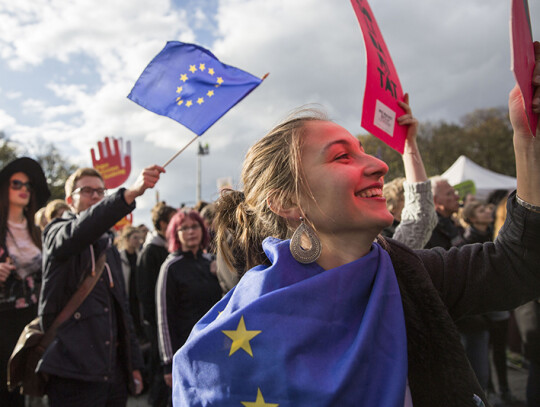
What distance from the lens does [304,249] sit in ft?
4.80

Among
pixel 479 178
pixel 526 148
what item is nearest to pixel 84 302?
pixel 526 148

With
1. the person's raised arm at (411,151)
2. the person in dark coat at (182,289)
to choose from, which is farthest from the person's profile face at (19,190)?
the person's raised arm at (411,151)

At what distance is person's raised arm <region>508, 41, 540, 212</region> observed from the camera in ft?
4.36

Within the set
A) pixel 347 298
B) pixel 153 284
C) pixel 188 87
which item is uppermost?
pixel 188 87

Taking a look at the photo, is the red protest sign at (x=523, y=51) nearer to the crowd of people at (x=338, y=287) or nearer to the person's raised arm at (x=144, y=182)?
the crowd of people at (x=338, y=287)

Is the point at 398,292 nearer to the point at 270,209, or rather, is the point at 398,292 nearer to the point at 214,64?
the point at 270,209

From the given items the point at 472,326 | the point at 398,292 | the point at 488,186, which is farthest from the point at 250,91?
the point at 488,186

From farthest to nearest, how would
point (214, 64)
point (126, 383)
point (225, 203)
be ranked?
point (214, 64), point (126, 383), point (225, 203)

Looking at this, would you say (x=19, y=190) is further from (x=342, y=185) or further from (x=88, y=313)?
(x=342, y=185)

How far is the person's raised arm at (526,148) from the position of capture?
1.33m

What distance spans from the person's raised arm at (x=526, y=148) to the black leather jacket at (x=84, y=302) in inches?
80.1

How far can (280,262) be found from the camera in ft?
4.66

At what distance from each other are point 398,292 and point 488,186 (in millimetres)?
15146

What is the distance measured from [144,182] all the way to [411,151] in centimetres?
156
